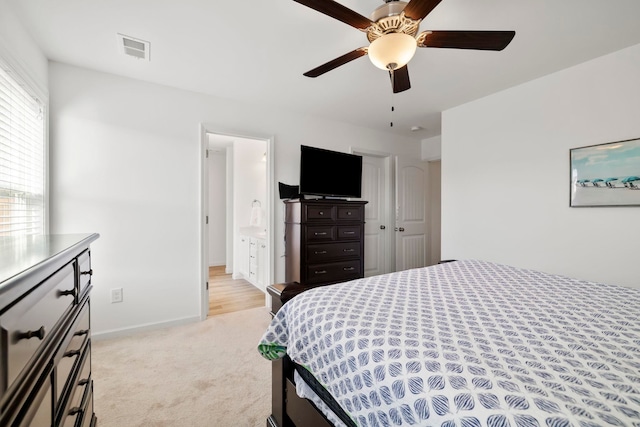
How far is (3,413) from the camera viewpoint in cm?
46

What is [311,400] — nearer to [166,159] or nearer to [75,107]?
[166,159]

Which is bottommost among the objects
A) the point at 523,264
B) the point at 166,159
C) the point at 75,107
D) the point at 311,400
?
the point at 311,400

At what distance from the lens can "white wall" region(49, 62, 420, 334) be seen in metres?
2.41

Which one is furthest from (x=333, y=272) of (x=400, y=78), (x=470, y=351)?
(x=470, y=351)

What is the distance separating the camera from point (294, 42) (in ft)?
6.80

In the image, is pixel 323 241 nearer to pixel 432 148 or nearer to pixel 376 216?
pixel 376 216

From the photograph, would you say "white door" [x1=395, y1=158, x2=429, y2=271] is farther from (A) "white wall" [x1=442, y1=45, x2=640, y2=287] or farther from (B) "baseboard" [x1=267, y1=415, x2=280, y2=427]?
(B) "baseboard" [x1=267, y1=415, x2=280, y2=427]

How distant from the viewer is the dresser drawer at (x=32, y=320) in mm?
504

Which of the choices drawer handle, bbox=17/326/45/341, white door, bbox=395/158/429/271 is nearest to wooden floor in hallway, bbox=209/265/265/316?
white door, bbox=395/158/429/271

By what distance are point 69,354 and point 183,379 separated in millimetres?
1239

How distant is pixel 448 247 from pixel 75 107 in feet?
13.6

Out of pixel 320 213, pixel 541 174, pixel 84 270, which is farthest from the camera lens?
pixel 320 213

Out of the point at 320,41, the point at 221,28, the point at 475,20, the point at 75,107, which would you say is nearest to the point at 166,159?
the point at 75,107

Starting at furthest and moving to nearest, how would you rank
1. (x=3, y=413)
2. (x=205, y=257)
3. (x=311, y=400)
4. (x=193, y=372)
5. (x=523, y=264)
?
(x=205, y=257)
(x=523, y=264)
(x=193, y=372)
(x=311, y=400)
(x=3, y=413)
